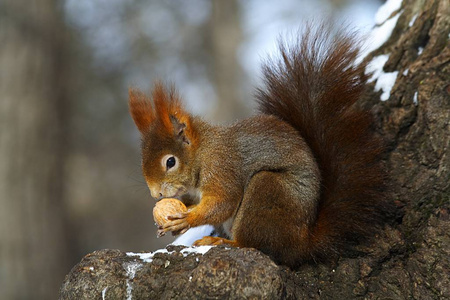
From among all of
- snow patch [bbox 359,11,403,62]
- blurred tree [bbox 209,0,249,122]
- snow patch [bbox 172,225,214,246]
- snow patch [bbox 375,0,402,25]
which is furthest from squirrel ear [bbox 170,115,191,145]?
blurred tree [bbox 209,0,249,122]

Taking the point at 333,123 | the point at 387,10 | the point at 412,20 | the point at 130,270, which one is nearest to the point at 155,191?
the point at 130,270

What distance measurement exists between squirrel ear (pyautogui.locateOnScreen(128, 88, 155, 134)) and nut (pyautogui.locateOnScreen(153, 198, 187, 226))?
0.32 meters

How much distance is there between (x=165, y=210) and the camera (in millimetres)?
1558

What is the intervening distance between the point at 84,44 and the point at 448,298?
6.87 meters

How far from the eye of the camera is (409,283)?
1348 mm

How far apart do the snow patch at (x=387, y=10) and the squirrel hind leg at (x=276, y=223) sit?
122 centimetres

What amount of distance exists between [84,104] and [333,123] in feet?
21.8

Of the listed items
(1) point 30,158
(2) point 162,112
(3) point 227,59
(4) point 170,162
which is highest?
(3) point 227,59

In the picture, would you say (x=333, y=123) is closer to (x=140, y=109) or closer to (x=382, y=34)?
(x=140, y=109)

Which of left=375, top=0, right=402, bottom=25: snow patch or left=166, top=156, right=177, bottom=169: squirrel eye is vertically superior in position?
left=375, top=0, right=402, bottom=25: snow patch

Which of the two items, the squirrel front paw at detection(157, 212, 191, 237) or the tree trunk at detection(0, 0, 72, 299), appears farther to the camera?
the tree trunk at detection(0, 0, 72, 299)

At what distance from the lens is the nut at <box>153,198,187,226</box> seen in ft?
5.03

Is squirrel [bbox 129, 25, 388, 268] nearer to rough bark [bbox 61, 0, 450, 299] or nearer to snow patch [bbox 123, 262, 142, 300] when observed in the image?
rough bark [bbox 61, 0, 450, 299]

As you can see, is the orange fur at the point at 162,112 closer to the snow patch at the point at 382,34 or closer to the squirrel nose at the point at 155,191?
the squirrel nose at the point at 155,191
